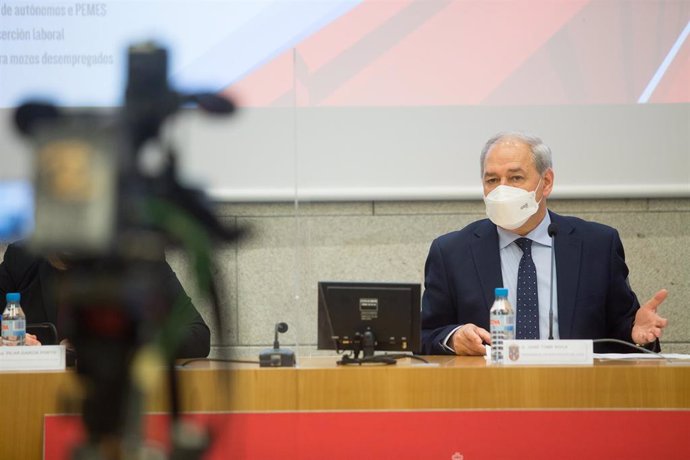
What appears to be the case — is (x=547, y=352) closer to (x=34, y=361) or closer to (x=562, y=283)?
(x=562, y=283)

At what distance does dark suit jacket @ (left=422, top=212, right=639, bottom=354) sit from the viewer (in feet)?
11.6

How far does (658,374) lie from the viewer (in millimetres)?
2559

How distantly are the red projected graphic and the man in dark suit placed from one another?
0.78 metres

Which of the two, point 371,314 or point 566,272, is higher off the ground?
point 566,272

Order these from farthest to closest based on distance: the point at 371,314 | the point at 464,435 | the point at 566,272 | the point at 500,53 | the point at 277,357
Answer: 1. the point at 500,53
2. the point at 566,272
3. the point at 371,314
4. the point at 277,357
5. the point at 464,435

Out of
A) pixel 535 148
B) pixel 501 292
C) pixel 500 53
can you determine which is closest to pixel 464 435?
pixel 501 292

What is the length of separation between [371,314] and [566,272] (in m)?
0.98

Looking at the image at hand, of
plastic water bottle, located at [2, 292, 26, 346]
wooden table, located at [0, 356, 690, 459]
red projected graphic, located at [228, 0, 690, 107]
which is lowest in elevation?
wooden table, located at [0, 356, 690, 459]

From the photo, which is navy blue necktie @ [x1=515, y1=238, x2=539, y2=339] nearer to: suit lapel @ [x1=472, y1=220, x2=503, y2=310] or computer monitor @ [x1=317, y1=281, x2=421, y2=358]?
suit lapel @ [x1=472, y1=220, x2=503, y2=310]

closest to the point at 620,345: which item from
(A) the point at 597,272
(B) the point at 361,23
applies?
(A) the point at 597,272

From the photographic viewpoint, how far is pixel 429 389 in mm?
2539

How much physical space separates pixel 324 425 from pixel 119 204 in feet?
6.15

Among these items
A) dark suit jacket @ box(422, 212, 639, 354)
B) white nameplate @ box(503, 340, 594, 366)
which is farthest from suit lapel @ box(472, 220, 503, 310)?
white nameplate @ box(503, 340, 594, 366)

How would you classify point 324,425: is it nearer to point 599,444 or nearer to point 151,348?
→ point 599,444
